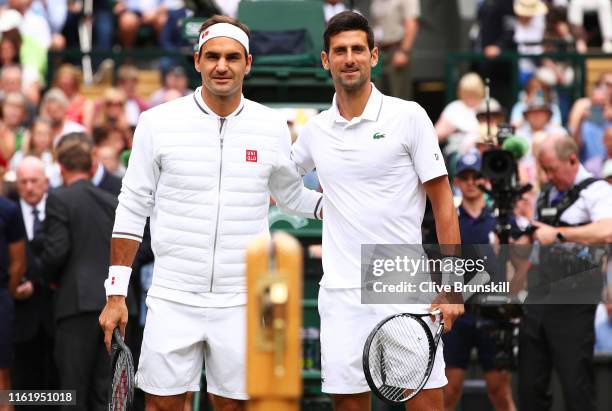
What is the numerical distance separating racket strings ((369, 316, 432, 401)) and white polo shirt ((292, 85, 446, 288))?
0.32m

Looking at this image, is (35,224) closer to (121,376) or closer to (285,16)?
(285,16)

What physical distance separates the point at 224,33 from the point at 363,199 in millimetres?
1082

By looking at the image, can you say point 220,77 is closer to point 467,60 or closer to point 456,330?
point 456,330

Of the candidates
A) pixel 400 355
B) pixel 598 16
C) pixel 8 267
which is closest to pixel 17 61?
pixel 8 267

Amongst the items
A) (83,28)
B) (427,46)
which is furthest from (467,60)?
(83,28)

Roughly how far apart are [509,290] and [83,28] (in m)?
9.32

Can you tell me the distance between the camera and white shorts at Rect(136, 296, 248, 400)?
7043 mm

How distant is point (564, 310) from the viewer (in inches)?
379

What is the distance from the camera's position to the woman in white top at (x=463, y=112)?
13695mm

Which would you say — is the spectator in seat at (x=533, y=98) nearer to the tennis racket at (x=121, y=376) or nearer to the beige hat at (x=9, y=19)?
the beige hat at (x=9, y=19)

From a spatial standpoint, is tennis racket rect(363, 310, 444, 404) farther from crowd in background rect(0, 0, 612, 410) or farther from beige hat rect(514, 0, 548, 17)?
beige hat rect(514, 0, 548, 17)

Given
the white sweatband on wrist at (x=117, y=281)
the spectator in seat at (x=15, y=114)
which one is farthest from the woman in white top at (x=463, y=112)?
the white sweatband on wrist at (x=117, y=281)

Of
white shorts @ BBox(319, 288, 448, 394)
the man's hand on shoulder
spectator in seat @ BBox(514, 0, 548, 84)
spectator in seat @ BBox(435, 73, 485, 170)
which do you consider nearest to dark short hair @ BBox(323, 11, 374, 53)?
white shorts @ BBox(319, 288, 448, 394)

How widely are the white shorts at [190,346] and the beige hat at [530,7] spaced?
30.4ft
